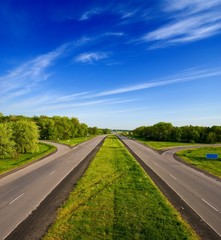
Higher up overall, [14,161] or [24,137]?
[24,137]

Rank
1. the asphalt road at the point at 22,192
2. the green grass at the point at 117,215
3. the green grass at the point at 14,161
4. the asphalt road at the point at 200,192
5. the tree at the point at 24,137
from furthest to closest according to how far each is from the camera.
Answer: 1. the tree at the point at 24,137
2. the green grass at the point at 14,161
3. the asphalt road at the point at 200,192
4. the asphalt road at the point at 22,192
5. the green grass at the point at 117,215

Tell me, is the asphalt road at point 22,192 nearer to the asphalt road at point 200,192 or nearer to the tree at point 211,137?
the asphalt road at point 200,192

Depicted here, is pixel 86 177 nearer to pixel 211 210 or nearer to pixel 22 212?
pixel 22 212

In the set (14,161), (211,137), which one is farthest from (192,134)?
(14,161)

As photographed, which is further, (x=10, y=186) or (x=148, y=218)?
(x=10, y=186)

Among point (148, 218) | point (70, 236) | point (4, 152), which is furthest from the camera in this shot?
point (4, 152)

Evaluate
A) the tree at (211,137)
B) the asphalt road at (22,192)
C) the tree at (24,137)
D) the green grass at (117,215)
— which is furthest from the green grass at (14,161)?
the tree at (211,137)

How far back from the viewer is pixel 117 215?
17875 millimetres

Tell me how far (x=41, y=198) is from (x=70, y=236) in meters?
8.32

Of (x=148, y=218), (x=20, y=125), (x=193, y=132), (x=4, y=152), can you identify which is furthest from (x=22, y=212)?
(x=193, y=132)

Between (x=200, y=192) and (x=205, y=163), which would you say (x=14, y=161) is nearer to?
(x=205, y=163)

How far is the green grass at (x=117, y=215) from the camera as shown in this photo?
48.4 ft

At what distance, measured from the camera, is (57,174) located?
3334 cm

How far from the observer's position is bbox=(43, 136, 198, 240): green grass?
48.4ft
